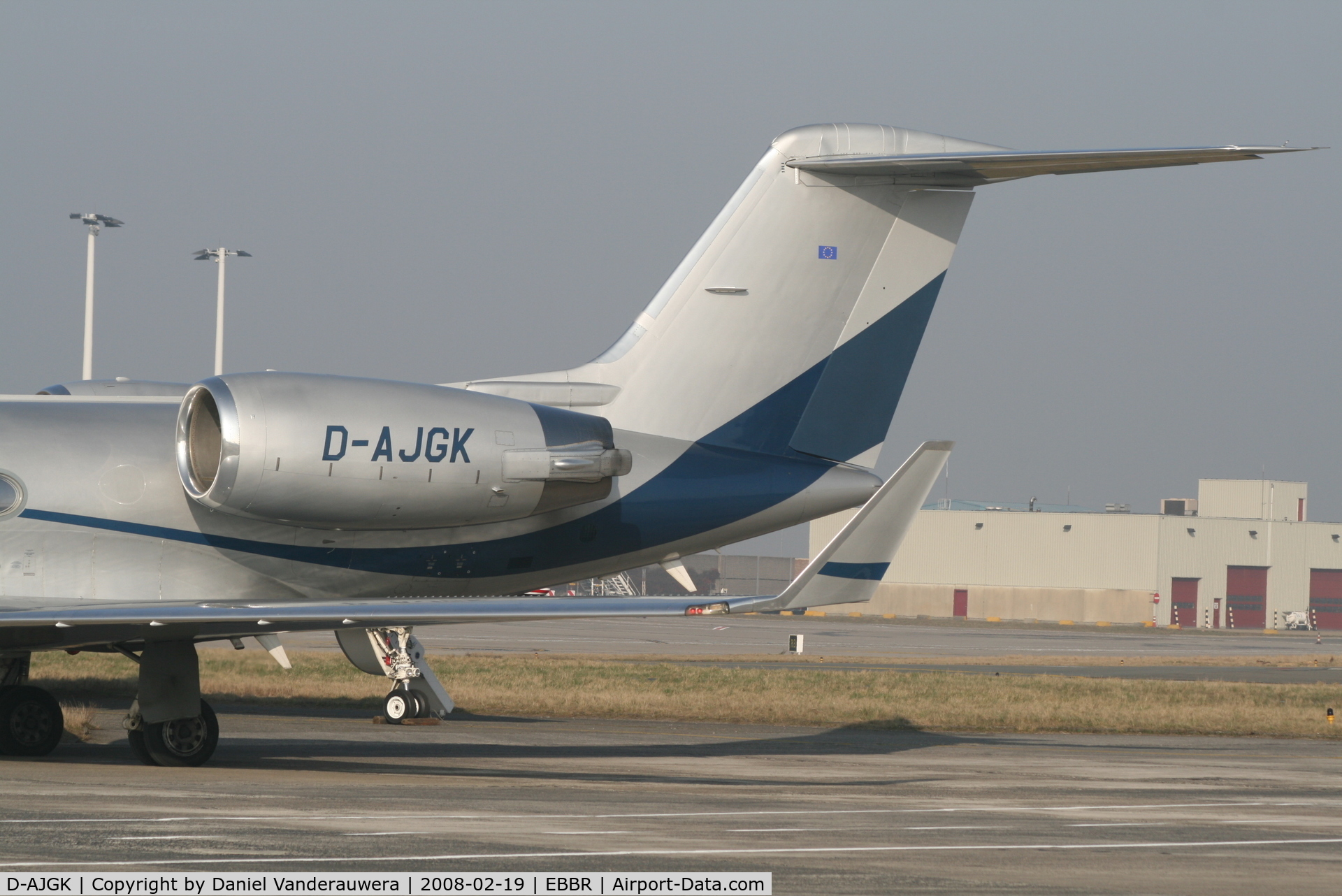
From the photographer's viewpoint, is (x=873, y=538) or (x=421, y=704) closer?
(x=873, y=538)

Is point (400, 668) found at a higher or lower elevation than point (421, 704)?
higher

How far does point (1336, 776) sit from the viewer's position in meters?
16.9

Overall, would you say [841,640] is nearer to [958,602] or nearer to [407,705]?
[407,705]

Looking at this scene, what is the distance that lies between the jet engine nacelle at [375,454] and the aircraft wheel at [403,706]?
6.12 metres

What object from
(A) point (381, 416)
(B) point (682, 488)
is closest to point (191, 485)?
(A) point (381, 416)

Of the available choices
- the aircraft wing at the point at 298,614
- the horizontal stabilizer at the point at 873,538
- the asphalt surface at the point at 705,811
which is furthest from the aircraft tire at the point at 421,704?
the horizontal stabilizer at the point at 873,538

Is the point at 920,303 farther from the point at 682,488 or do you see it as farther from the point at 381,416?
the point at 381,416

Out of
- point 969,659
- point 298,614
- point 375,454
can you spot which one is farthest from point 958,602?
point 298,614

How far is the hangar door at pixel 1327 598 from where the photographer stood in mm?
98562

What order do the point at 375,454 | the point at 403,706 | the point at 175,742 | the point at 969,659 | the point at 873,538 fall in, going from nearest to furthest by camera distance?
1. the point at 873,538
2. the point at 375,454
3. the point at 175,742
4. the point at 403,706
5. the point at 969,659

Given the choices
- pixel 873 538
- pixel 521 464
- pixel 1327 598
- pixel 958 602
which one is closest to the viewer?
pixel 873 538

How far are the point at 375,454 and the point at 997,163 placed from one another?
6.92m

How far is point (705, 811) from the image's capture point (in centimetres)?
1219

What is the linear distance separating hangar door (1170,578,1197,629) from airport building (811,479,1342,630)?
0.20 feet
